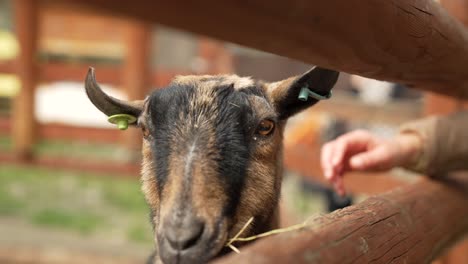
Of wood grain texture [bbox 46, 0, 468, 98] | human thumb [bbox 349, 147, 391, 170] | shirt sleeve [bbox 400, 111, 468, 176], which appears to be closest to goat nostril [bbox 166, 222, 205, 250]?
wood grain texture [bbox 46, 0, 468, 98]

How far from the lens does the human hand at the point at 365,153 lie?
2248mm

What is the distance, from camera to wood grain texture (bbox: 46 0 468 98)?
807mm

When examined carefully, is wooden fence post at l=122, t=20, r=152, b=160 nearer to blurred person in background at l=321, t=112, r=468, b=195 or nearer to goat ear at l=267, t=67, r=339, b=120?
blurred person in background at l=321, t=112, r=468, b=195

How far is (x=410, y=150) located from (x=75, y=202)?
5642 millimetres

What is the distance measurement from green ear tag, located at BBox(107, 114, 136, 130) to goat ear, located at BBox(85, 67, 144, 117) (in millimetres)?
23

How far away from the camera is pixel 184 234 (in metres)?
1.45

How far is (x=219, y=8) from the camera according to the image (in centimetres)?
80

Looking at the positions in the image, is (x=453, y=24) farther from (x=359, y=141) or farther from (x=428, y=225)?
(x=359, y=141)

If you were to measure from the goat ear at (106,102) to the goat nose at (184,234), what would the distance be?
0.72 meters

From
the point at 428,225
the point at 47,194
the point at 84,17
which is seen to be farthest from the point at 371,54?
the point at 84,17

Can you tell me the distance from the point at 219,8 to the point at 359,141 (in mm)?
1693

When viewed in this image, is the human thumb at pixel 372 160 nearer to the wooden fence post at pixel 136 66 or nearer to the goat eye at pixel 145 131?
the goat eye at pixel 145 131

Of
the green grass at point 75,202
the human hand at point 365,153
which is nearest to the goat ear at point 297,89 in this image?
the human hand at point 365,153

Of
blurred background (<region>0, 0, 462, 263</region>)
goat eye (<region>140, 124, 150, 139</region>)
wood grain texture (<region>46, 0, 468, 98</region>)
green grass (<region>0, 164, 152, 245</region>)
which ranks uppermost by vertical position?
wood grain texture (<region>46, 0, 468, 98</region>)
